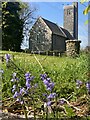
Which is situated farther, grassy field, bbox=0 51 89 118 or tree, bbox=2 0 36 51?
tree, bbox=2 0 36 51

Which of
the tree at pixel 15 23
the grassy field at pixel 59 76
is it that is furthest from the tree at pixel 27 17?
the grassy field at pixel 59 76

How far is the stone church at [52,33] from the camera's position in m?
1.93

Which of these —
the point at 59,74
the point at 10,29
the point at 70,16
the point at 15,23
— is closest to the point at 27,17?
the point at 15,23

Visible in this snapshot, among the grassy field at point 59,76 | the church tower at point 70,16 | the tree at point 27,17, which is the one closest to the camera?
the grassy field at point 59,76

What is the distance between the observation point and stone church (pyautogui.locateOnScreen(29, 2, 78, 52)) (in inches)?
75.9

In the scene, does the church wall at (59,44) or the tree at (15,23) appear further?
the church wall at (59,44)

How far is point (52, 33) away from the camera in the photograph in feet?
8.09

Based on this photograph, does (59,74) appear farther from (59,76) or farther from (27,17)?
(27,17)

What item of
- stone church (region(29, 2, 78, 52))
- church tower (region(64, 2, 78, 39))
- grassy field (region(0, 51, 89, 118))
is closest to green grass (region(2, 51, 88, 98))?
grassy field (region(0, 51, 89, 118))

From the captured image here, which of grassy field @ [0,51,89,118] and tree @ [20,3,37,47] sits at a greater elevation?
tree @ [20,3,37,47]

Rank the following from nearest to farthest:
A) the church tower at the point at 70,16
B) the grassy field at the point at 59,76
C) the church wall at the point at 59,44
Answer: the grassy field at the point at 59,76, the church tower at the point at 70,16, the church wall at the point at 59,44

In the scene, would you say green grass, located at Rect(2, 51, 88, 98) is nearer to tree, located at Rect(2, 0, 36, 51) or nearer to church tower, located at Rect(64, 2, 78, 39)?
tree, located at Rect(2, 0, 36, 51)

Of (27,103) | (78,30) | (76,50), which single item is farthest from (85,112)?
(76,50)

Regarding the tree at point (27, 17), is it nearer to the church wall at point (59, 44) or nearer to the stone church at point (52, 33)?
the stone church at point (52, 33)
